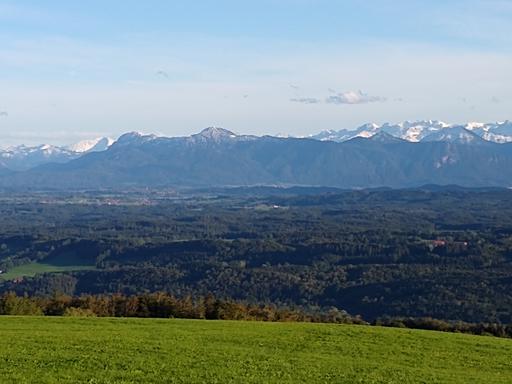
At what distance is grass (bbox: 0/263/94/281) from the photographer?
123125 millimetres

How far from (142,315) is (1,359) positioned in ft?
76.8

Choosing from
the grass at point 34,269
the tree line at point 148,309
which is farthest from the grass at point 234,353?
the grass at point 34,269

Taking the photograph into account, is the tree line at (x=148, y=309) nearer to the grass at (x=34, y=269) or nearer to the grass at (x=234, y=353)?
the grass at (x=234, y=353)

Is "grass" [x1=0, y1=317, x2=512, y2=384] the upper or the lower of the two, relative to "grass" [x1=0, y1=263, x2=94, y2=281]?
upper

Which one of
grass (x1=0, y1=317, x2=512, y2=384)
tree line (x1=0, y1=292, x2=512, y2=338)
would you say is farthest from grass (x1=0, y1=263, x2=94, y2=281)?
grass (x1=0, y1=317, x2=512, y2=384)

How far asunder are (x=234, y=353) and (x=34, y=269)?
111375 mm

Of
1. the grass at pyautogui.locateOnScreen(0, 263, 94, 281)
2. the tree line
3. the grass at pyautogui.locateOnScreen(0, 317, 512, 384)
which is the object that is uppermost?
the grass at pyautogui.locateOnScreen(0, 317, 512, 384)

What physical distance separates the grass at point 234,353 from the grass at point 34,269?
90.2 m

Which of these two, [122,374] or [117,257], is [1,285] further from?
[122,374]

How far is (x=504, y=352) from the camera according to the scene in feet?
103

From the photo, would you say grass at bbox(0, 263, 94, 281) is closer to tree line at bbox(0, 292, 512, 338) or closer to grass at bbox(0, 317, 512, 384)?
tree line at bbox(0, 292, 512, 338)

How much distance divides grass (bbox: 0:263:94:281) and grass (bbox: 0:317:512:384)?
90.2 m

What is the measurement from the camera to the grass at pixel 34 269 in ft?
404

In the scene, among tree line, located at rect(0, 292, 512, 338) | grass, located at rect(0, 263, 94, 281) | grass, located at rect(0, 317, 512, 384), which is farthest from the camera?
grass, located at rect(0, 263, 94, 281)
